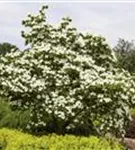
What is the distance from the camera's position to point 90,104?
12805 mm

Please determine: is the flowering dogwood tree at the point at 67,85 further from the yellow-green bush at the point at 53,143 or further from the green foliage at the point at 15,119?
the yellow-green bush at the point at 53,143

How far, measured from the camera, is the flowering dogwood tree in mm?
12547

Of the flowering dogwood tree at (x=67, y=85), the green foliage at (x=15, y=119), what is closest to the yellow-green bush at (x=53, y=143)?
the flowering dogwood tree at (x=67, y=85)

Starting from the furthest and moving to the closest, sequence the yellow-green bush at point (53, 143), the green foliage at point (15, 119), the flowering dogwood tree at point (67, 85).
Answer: the green foliage at point (15, 119) → the flowering dogwood tree at point (67, 85) → the yellow-green bush at point (53, 143)

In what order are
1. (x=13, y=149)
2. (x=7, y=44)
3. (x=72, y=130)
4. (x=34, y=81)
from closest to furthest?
(x=13, y=149), (x=34, y=81), (x=72, y=130), (x=7, y=44)

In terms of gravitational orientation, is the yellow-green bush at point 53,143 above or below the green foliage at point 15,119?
below

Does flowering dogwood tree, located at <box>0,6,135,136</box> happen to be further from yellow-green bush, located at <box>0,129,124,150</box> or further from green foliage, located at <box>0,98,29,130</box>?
yellow-green bush, located at <box>0,129,124,150</box>

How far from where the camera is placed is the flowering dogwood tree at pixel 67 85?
12.5 m

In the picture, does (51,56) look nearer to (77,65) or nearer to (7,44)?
(77,65)

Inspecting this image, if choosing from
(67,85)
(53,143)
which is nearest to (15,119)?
(67,85)

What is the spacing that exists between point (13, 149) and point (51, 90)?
3.44 metres

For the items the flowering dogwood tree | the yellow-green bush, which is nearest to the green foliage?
the flowering dogwood tree

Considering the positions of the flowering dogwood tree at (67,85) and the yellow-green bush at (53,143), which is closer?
the yellow-green bush at (53,143)

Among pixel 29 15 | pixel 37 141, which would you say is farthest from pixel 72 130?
pixel 37 141
